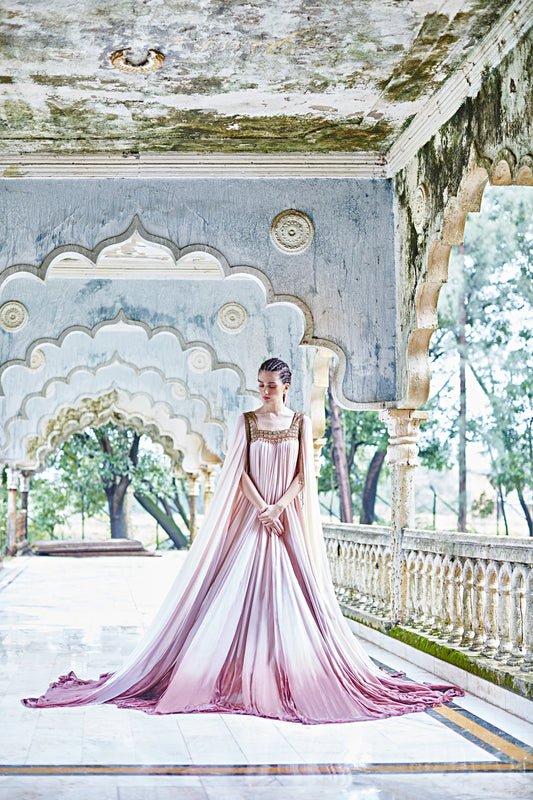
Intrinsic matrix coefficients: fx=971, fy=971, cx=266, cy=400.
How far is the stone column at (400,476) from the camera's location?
7.94m

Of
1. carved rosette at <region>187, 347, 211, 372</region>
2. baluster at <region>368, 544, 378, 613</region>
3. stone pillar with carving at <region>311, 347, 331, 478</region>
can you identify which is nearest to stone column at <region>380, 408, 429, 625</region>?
baluster at <region>368, 544, 378, 613</region>

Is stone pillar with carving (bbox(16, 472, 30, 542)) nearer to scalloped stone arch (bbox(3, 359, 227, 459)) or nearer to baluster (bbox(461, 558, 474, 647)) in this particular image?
scalloped stone arch (bbox(3, 359, 227, 459))

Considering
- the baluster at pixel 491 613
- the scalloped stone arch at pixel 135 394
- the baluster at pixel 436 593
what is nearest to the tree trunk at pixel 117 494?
the scalloped stone arch at pixel 135 394

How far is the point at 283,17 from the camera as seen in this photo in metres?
5.61

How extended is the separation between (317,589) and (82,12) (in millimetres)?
3605

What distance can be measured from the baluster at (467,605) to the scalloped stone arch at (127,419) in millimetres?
12313

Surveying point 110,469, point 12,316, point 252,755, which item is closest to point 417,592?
point 252,755

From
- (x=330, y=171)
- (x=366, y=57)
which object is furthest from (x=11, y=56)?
(x=330, y=171)

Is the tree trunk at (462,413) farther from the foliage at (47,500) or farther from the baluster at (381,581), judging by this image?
the baluster at (381,581)

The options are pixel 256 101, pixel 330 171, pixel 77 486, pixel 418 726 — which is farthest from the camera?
pixel 77 486

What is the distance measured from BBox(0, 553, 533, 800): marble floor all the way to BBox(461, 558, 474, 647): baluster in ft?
1.46

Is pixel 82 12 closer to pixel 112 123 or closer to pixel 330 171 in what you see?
pixel 112 123

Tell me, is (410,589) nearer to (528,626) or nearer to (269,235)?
(528,626)

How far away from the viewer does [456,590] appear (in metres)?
6.64
